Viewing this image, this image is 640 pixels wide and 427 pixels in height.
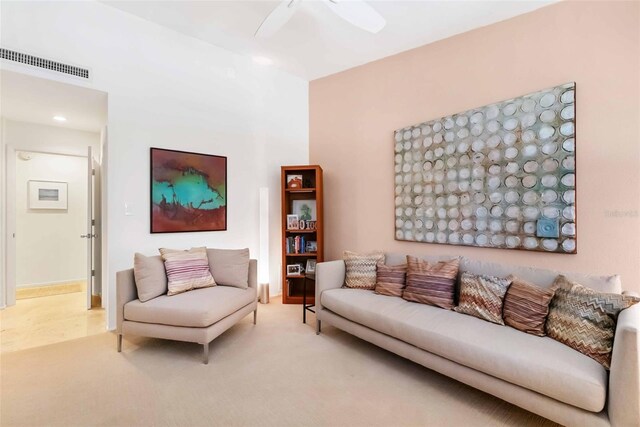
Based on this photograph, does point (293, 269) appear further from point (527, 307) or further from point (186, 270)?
point (527, 307)

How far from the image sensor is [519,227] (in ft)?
8.13

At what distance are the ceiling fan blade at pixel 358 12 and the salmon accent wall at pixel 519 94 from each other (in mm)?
1152

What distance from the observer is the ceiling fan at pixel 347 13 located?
2.05 metres

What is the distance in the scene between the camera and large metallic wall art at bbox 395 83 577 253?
7.52ft

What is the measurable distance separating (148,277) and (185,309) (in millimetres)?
536

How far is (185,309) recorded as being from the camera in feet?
7.55

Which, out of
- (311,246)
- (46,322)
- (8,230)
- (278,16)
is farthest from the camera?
(311,246)

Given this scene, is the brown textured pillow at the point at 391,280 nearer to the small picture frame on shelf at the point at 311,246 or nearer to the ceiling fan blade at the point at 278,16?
the small picture frame on shelf at the point at 311,246

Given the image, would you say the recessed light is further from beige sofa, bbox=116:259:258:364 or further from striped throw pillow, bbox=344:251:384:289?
beige sofa, bbox=116:259:258:364

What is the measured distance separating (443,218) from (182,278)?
2.59 m

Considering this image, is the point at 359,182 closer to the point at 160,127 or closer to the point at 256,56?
the point at 256,56

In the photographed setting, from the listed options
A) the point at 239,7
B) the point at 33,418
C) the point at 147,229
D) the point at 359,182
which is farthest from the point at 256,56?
the point at 33,418

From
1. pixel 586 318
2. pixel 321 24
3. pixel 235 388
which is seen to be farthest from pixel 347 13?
pixel 235 388

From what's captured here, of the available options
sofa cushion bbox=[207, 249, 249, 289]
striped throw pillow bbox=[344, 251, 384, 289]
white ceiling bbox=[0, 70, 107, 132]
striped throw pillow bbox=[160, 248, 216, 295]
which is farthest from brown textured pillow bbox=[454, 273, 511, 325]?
white ceiling bbox=[0, 70, 107, 132]
